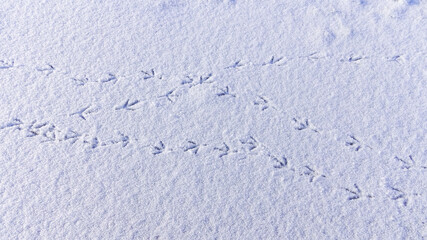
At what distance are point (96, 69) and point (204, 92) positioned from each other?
1.97 ft

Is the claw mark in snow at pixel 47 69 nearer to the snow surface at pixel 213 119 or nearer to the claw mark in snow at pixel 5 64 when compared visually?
the snow surface at pixel 213 119

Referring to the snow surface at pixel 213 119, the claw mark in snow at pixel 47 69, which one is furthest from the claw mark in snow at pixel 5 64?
the claw mark in snow at pixel 47 69

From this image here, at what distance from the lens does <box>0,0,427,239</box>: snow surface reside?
1751 mm

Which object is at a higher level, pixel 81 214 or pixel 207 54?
pixel 207 54

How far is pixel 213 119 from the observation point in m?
2.03

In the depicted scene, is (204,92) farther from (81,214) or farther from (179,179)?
(81,214)

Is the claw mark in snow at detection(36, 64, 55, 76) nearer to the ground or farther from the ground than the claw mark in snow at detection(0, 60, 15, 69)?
nearer to the ground

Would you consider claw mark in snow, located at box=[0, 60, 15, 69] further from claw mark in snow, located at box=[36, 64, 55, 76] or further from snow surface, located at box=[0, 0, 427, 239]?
claw mark in snow, located at box=[36, 64, 55, 76]

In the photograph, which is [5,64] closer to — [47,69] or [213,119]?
[47,69]

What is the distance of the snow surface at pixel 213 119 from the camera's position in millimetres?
1751

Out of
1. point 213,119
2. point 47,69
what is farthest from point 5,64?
point 213,119

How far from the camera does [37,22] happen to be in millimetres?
2350

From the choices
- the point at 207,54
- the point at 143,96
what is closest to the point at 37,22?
the point at 143,96

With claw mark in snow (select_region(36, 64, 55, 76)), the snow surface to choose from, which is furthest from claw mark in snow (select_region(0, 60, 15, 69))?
claw mark in snow (select_region(36, 64, 55, 76))
